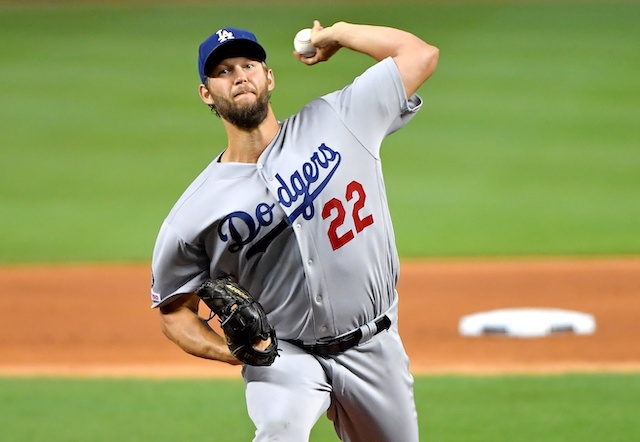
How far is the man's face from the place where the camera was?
4555 millimetres

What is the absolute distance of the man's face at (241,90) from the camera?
455 centimetres

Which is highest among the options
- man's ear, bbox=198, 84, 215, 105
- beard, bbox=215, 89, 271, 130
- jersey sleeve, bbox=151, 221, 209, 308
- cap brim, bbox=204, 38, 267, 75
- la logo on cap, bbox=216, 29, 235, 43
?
la logo on cap, bbox=216, 29, 235, 43

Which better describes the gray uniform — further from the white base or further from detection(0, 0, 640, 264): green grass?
detection(0, 0, 640, 264): green grass

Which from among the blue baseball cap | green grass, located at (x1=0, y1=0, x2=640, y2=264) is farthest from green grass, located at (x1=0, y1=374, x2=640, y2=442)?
green grass, located at (x1=0, y1=0, x2=640, y2=264)

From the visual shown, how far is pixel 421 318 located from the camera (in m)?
9.38

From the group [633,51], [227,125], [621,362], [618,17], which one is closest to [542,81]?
[633,51]

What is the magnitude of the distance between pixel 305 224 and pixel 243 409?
294 centimetres

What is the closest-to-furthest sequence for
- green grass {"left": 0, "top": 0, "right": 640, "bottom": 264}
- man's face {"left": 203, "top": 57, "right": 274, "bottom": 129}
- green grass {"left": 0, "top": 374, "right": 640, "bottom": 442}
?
1. man's face {"left": 203, "top": 57, "right": 274, "bottom": 129}
2. green grass {"left": 0, "top": 374, "right": 640, "bottom": 442}
3. green grass {"left": 0, "top": 0, "right": 640, "bottom": 264}

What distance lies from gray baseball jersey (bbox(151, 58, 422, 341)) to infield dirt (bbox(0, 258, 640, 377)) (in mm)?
3364

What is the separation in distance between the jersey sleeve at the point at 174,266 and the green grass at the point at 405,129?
7316 millimetres

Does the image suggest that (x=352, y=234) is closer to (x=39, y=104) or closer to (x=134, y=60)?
(x=39, y=104)

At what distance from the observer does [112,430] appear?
6.76m

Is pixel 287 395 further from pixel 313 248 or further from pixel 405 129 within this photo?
pixel 405 129

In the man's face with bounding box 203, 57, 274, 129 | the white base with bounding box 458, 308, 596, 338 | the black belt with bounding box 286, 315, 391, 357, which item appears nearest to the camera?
the man's face with bounding box 203, 57, 274, 129
